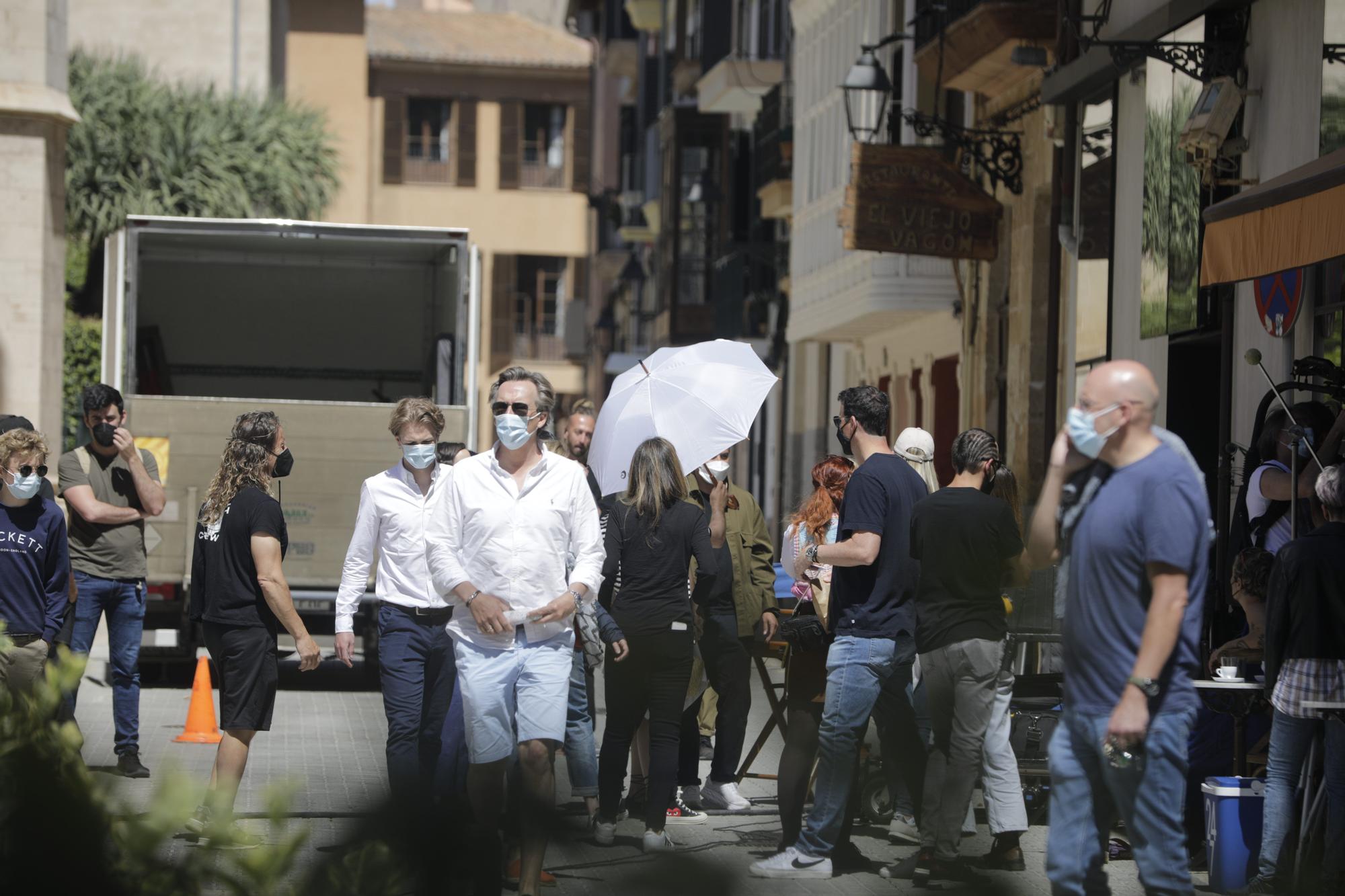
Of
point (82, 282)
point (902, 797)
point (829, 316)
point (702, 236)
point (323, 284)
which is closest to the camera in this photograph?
point (902, 797)

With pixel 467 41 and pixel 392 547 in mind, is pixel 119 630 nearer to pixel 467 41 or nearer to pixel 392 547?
pixel 392 547

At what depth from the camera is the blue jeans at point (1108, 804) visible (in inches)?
207

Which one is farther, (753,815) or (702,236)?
(702,236)

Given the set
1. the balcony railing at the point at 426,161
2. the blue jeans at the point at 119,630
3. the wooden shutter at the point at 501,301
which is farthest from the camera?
the wooden shutter at the point at 501,301

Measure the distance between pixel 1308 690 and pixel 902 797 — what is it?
2266mm

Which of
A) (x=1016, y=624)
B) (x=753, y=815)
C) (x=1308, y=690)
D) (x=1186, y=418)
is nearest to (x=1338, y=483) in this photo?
(x=1308, y=690)

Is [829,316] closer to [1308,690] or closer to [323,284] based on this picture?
[323,284]

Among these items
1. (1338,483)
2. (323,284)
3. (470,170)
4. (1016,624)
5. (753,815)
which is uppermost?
(470,170)

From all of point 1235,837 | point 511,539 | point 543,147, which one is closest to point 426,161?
point 543,147

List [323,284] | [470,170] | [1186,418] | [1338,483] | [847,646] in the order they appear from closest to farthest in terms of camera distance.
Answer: [1338,483], [847,646], [1186,418], [323,284], [470,170]

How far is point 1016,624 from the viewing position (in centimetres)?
943

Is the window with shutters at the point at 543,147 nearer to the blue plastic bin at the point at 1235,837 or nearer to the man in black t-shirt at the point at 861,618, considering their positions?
the man in black t-shirt at the point at 861,618

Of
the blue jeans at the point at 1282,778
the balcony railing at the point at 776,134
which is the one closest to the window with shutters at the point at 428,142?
the balcony railing at the point at 776,134

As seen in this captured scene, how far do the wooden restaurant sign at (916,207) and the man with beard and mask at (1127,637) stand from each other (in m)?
13.3
